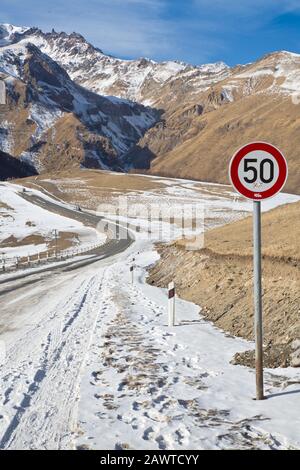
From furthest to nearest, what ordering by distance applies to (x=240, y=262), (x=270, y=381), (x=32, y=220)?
(x=32, y=220) < (x=240, y=262) < (x=270, y=381)

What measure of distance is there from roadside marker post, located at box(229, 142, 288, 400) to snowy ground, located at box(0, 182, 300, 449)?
1000mm

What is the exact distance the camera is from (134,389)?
321 inches

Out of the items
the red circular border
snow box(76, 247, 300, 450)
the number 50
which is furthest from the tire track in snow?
the number 50

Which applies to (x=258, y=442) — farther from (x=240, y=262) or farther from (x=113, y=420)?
(x=240, y=262)

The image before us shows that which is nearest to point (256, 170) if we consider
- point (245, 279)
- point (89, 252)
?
point (245, 279)

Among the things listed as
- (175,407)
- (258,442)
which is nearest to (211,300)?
(175,407)

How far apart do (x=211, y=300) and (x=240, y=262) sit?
2241mm

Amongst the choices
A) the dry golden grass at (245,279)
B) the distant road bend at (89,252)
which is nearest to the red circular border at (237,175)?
the dry golden grass at (245,279)

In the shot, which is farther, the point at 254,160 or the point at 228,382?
the point at 228,382

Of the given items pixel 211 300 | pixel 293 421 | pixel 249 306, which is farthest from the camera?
pixel 211 300

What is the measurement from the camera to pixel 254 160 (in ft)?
23.8
